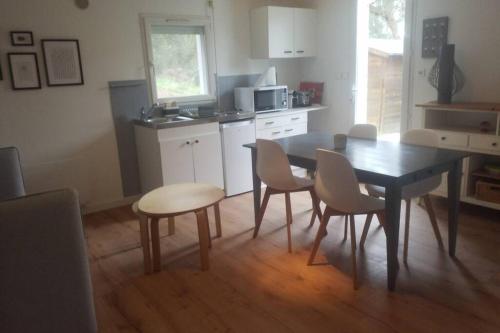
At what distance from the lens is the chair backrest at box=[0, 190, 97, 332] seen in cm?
150

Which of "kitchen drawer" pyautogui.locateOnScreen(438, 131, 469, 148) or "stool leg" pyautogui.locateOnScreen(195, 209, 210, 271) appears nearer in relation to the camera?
"stool leg" pyautogui.locateOnScreen(195, 209, 210, 271)

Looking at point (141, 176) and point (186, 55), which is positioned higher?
point (186, 55)

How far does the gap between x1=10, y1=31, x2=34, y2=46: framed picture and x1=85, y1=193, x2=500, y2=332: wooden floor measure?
5.62 ft

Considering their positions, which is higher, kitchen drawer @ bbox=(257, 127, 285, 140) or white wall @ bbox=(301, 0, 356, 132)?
white wall @ bbox=(301, 0, 356, 132)

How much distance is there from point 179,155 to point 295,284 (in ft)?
6.08

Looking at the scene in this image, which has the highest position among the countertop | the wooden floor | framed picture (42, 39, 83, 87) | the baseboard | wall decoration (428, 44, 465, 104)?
framed picture (42, 39, 83, 87)

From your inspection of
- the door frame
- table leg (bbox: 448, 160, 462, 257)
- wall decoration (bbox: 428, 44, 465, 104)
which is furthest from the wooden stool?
the door frame

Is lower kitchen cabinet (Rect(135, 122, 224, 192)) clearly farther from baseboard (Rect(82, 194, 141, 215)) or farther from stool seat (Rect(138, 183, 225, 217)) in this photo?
stool seat (Rect(138, 183, 225, 217))

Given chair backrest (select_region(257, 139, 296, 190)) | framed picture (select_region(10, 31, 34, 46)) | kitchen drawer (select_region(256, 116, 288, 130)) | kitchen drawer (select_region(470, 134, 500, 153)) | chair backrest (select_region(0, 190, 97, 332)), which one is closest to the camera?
chair backrest (select_region(0, 190, 97, 332))

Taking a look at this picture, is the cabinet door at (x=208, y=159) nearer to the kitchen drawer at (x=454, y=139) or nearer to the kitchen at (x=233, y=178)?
the kitchen at (x=233, y=178)

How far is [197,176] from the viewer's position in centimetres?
398

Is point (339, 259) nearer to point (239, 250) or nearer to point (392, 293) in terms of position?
point (392, 293)

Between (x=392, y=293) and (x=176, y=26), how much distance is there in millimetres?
3304

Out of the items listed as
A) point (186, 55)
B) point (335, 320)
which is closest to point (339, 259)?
point (335, 320)
